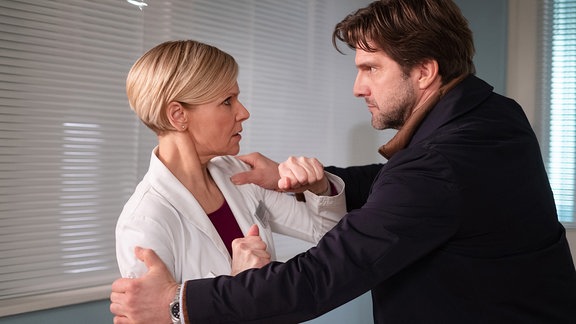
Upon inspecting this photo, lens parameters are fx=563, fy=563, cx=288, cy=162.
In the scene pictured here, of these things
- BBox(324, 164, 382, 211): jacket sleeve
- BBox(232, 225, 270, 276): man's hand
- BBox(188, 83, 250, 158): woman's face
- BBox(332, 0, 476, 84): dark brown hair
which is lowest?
BBox(232, 225, 270, 276): man's hand

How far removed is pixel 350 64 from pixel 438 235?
99.9 inches

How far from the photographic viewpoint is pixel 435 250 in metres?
1.32

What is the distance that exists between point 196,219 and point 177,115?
29cm

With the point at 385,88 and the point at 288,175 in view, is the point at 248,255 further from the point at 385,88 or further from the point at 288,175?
the point at 385,88

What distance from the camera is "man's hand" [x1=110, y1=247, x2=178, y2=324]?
1.17 m

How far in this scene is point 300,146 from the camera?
10.8 ft

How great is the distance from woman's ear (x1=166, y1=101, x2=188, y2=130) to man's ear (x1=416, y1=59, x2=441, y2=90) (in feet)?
2.21

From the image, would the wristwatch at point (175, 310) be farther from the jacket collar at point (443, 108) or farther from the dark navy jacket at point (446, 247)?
the jacket collar at point (443, 108)

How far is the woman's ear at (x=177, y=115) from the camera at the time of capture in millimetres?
1512

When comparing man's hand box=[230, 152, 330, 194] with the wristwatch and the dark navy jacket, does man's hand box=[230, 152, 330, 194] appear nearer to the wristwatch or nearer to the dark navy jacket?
the dark navy jacket

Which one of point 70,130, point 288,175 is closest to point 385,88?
point 288,175

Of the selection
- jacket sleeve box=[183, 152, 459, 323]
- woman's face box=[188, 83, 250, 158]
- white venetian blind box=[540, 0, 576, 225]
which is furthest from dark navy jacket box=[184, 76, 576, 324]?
white venetian blind box=[540, 0, 576, 225]

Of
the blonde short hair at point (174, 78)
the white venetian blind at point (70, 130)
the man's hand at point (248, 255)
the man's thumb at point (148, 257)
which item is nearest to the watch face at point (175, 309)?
the man's thumb at point (148, 257)

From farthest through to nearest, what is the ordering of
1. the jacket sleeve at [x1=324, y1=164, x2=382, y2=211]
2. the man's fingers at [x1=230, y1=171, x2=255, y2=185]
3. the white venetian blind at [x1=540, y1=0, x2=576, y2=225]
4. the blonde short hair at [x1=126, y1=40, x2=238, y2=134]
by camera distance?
1. the white venetian blind at [x1=540, y1=0, x2=576, y2=225]
2. the jacket sleeve at [x1=324, y1=164, x2=382, y2=211]
3. the man's fingers at [x1=230, y1=171, x2=255, y2=185]
4. the blonde short hair at [x1=126, y1=40, x2=238, y2=134]
